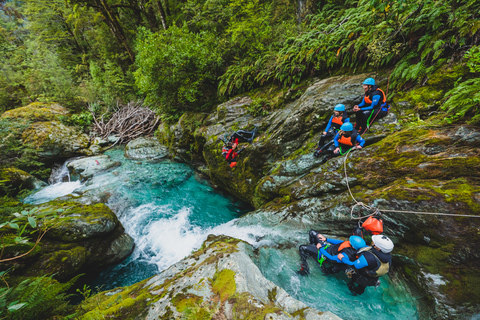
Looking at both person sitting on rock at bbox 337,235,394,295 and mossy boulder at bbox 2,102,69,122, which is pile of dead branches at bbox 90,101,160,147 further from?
person sitting on rock at bbox 337,235,394,295

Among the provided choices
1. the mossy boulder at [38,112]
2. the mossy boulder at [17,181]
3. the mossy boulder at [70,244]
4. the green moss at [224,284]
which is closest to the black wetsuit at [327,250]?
the green moss at [224,284]

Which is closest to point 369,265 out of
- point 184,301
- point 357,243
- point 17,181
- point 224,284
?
point 357,243

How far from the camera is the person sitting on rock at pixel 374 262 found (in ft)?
10.3

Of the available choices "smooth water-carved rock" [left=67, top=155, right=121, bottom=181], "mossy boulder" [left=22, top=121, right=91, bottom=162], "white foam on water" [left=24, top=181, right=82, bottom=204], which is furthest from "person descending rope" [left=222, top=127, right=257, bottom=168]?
"mossy boulder" [left=22, top=121, right=91, bottom=162]

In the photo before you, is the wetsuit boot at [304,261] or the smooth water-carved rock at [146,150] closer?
the wetsuit boot at [304,261]

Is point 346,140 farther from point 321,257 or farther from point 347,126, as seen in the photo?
point 321,257

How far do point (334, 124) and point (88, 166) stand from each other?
591 inches

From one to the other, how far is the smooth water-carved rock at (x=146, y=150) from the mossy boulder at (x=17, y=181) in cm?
504

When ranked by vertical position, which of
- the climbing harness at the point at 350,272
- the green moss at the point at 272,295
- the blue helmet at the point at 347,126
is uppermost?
the blue helmet at the point at 347,126

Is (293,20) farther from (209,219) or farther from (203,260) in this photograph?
(203,260)

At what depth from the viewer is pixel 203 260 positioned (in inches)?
140

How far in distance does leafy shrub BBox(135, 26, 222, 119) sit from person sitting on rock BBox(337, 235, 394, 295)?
1092 cm

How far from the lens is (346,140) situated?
16.2 ft

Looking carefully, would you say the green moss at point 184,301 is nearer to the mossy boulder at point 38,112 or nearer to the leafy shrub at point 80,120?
the mossy boulder at point 38,112
